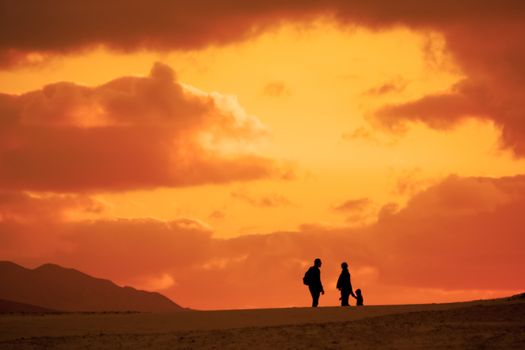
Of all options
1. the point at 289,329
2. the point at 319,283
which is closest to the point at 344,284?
the point at 319,283

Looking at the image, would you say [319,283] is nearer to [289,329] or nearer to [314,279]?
[314,279]

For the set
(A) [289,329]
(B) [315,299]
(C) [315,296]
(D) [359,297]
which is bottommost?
(A) [289,329]

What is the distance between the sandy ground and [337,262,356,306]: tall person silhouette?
2.24m

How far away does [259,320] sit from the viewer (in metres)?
37.7

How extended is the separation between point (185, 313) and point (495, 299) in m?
12.0

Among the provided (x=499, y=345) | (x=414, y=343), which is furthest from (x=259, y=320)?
(x=499, y=345)

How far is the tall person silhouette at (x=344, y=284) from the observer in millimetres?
41531

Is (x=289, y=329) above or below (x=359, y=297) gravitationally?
below

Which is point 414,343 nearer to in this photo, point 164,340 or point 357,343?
point 357,343

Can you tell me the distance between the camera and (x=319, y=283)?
41344 millimetres

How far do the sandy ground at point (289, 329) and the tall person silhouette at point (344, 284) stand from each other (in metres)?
2.24

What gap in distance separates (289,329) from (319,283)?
287 inches

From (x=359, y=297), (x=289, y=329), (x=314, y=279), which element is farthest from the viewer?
(x=359, y=297)

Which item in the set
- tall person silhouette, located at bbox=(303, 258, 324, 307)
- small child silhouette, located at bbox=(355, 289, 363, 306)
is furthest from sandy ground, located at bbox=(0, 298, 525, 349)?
small child silhouette, located at bbox=(355, 289, 363, 306)
